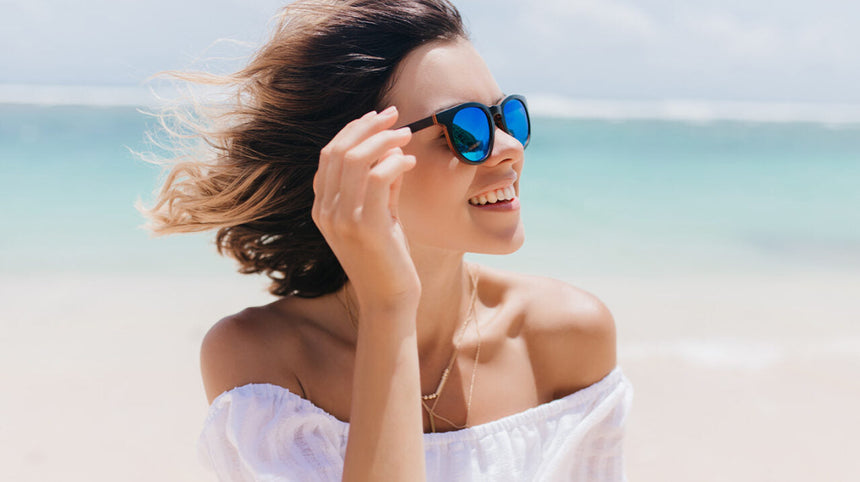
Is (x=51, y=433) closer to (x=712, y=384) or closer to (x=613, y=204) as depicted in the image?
(x=712, y=384)

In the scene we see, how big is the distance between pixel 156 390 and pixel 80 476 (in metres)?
0.89

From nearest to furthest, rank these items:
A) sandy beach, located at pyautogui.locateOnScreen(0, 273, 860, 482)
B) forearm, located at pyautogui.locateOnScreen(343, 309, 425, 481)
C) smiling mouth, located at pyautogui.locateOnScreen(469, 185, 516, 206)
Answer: forearm, located at pyautogui.locateOnScreen(343, 309, 425, 481)
smiling mouth, located at pyautogui.locateOnScreen(469, 185, 516, 206)
sandy beach, located at pyautogui.locateOnScreen(0, 273, 860, 482)

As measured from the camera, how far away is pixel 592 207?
32.7 ft

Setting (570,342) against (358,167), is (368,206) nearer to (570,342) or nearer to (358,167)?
(358,167)

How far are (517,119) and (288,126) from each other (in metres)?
0.66

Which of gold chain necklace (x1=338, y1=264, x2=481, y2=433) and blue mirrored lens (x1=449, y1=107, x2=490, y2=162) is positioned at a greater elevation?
blue mirrored lens (x1=449, y1=107, x2=490, y2=162)

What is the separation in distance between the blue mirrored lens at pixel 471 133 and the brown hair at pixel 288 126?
26 centimetres

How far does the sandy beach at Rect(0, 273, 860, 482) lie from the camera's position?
3.78m

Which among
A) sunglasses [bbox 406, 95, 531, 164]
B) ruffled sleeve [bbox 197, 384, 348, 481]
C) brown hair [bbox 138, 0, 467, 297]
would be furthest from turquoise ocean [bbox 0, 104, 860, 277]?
sunglasses [bbox 406, 95, 531, 164]

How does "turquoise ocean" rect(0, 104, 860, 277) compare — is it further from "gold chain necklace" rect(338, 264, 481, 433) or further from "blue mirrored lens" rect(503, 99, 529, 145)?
"blue mirrored lens" rect(503, 99, 529, 145)

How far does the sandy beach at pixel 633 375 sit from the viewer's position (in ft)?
12.4

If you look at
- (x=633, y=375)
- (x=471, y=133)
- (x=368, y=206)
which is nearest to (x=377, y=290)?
(x=368, y=206)

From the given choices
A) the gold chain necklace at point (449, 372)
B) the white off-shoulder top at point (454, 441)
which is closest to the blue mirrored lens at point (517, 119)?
the gold chain necklace at point (449, 372)

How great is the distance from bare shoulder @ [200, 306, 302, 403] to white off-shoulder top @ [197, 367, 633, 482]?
5 centimetres
